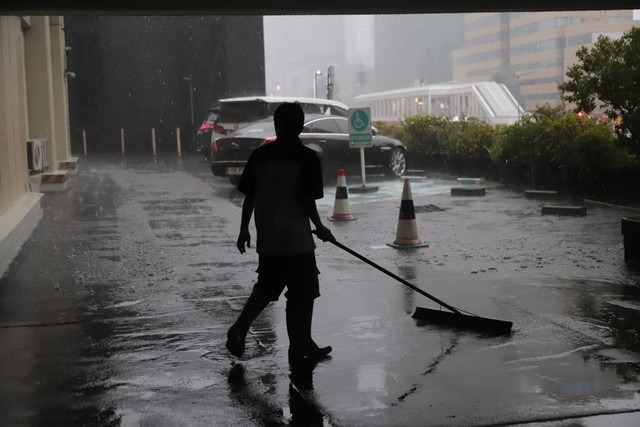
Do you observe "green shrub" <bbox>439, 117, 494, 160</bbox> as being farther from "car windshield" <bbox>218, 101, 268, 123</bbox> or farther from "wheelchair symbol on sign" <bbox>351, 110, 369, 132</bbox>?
"car windshield" <bbox>218, 101, 268, 123</bbox>

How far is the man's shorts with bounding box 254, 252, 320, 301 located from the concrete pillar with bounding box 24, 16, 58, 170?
16579 millimetres

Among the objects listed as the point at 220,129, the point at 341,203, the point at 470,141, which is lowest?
the point at 341,203

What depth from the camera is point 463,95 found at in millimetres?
72062

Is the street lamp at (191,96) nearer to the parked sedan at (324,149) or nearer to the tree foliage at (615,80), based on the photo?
the parked sedan at (324,149)

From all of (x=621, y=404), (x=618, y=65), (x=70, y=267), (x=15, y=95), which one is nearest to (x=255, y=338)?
(x=621, y=404)

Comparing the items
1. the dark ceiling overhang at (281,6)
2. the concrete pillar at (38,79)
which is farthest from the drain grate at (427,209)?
the concrete pillar at (38,79)

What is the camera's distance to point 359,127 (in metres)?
18.9

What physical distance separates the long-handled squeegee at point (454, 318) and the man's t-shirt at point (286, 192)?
0.84 meters

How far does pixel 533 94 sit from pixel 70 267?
→ 141m

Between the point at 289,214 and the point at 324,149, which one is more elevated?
the point at 324,149

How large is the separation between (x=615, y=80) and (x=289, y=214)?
400 inches

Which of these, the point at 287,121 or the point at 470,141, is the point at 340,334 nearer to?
the point at 287,121

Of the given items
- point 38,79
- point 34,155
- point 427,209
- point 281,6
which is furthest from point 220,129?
point 281,6

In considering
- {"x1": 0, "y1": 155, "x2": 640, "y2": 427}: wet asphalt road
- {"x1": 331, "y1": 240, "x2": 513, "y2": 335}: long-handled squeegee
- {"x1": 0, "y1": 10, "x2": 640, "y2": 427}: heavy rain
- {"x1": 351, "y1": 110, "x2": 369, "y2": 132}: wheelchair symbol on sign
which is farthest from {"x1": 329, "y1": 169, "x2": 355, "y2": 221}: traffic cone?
{"x1": 331, "y1": 240, "x2": 513, "y2": 335}: long-handled squeegee
